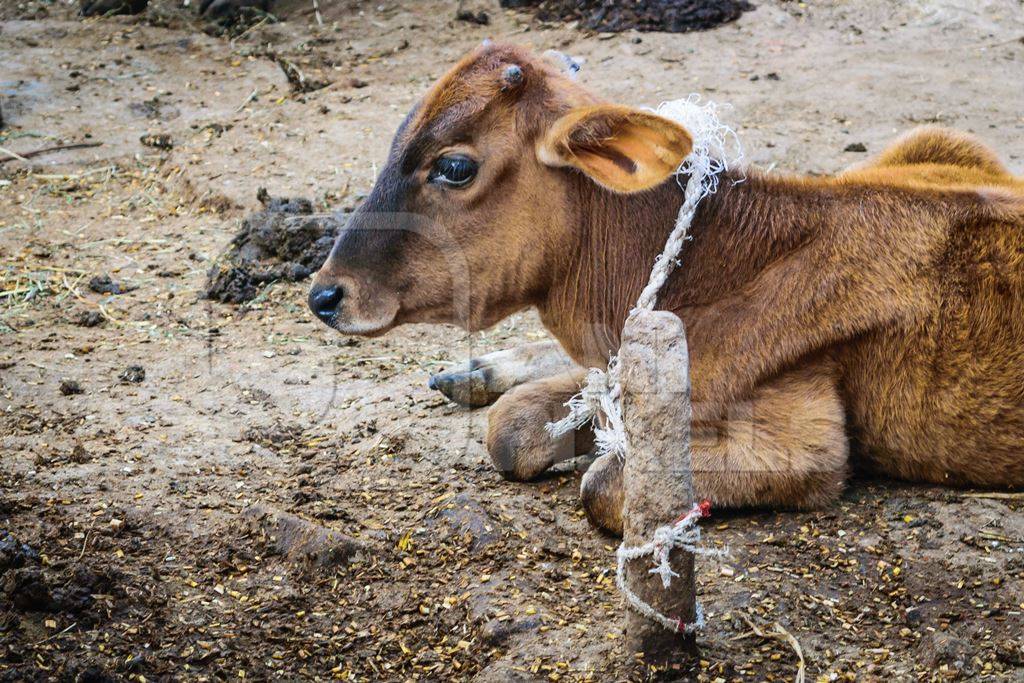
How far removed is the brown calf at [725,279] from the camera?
4453 millimetres

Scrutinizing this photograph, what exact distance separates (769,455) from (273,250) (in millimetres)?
4158

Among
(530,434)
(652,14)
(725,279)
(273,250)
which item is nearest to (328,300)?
(530,434)

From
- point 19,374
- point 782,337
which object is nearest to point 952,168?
point 782,337

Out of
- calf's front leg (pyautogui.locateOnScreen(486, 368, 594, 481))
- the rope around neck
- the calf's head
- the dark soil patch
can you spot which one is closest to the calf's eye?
the calf's head

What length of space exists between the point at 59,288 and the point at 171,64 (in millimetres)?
4410

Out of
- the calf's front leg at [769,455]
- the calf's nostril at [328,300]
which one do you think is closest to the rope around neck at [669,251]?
the calf's front leg at [769,455]

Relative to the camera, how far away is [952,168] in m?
5.27

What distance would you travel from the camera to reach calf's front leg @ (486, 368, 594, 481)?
4.88 m

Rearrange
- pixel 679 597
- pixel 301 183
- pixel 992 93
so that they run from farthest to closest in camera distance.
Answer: pixel 992 93 → pixel 301 183 → pixel 679 597

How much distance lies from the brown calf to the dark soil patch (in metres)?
6.08

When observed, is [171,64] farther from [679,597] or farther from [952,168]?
[679,597]

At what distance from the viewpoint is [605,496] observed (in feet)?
14.3

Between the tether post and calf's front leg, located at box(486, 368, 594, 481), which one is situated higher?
the tether post

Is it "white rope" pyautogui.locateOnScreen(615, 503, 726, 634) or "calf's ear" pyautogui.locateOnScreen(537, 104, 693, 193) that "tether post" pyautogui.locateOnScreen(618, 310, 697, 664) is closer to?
"white rope" pyautogui.locateOnScreen(615, 503, 726, 634)
